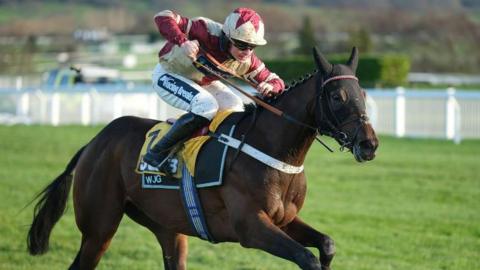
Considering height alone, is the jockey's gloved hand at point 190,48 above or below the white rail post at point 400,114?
above

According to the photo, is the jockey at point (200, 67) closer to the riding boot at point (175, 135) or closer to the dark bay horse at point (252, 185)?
the riding boot at point (175, 135)

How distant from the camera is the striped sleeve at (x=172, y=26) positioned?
710 centimetres

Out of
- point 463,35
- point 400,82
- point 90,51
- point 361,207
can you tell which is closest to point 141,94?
point 400,82

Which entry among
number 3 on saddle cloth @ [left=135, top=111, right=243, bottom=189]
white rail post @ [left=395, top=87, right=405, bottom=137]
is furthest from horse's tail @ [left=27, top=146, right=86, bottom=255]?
white rail post @ [left=395, top=87, right=405, bottom=137]

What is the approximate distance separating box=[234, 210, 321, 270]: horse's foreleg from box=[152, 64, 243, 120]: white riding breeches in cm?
93

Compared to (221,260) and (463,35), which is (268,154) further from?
(463,35)

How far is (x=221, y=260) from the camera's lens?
32.6 ft

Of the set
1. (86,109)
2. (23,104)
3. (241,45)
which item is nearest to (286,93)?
(241,45)

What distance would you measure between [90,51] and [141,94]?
3219 centimetres

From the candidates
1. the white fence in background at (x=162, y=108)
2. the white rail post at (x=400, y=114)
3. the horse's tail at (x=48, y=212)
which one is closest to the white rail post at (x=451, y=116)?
the white fence in background at (x=162, y=108)

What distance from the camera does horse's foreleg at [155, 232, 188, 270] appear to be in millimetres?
8070

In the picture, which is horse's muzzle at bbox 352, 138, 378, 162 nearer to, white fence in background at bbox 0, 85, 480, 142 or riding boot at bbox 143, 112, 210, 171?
riding boot at bbox 143, 112, 210, 171

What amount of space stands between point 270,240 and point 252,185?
45cm

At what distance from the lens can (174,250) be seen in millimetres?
8117
